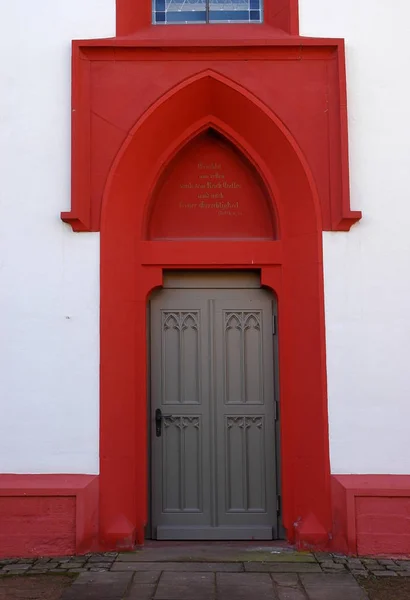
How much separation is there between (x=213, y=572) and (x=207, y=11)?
5140 millimetres

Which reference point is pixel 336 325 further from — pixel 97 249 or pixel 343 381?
pixel 97 249

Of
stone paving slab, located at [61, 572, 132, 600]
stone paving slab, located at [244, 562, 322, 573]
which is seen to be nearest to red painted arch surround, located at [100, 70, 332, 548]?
stone paving slab, located at [244, 562, 322, 573]

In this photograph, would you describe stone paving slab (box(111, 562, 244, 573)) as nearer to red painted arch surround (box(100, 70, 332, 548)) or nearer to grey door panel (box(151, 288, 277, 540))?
red painted arch surround (box(100, 70, 332, 548))

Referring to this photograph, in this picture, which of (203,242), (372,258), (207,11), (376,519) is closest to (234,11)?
(207,11)

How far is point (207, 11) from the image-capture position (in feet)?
21.2

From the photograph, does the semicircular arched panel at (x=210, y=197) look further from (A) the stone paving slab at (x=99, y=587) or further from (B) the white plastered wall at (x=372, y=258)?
(A) the stone paving slab at (x=99, y=587)

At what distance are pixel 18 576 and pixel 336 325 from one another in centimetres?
325

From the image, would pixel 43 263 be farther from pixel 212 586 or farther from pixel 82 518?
pixel 212 586

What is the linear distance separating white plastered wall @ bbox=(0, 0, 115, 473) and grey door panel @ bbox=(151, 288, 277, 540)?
779 mm

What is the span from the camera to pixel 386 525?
17.7ft

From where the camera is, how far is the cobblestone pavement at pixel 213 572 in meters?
4.63

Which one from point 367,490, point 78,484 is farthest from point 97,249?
point 367,490

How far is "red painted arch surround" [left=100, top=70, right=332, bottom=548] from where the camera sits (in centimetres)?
562

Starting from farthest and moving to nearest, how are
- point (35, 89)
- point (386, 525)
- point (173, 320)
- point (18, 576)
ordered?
point (173, 320), point (35, 89), point (386, 525), point (18, 576)
